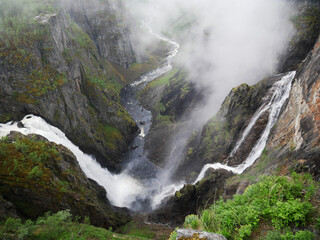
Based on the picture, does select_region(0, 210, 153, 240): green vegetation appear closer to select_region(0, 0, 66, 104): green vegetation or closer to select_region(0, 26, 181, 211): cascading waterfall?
select_region(0, 26, 181, 211): cascading waterfall

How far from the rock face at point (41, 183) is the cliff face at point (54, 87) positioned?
845 cm

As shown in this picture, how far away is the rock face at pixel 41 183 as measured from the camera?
A: 17172 mm

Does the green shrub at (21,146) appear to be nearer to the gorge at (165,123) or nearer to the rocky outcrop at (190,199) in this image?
the gorge at (165,123)

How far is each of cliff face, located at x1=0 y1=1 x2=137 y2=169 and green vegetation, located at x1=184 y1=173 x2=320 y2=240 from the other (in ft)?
97.2

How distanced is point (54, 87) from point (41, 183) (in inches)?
741

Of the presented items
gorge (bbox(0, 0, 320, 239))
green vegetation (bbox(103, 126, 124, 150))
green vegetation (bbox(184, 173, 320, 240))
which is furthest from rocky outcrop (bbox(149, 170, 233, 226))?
green vegetation (bbox(184, 173, 320, 240))

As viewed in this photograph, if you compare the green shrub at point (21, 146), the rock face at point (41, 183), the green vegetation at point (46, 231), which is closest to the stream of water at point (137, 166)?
the rock face at point (41, 183)

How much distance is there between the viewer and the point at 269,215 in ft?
24.5

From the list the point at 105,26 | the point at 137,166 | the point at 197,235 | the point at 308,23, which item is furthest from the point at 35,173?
the point at 105,26

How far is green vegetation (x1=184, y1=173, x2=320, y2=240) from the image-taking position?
6810mm

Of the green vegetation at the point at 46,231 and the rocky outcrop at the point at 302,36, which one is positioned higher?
the rocky outcrop at the point at 302,36

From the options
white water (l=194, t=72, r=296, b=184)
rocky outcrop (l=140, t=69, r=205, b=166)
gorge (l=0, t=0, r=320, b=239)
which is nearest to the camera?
gorge (l=0, t=0, r=320, b=239)

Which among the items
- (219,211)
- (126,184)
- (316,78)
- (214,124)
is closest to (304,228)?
(219,211)

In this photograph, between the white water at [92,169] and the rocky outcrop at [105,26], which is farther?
the rocky outcrop at [105,26]
